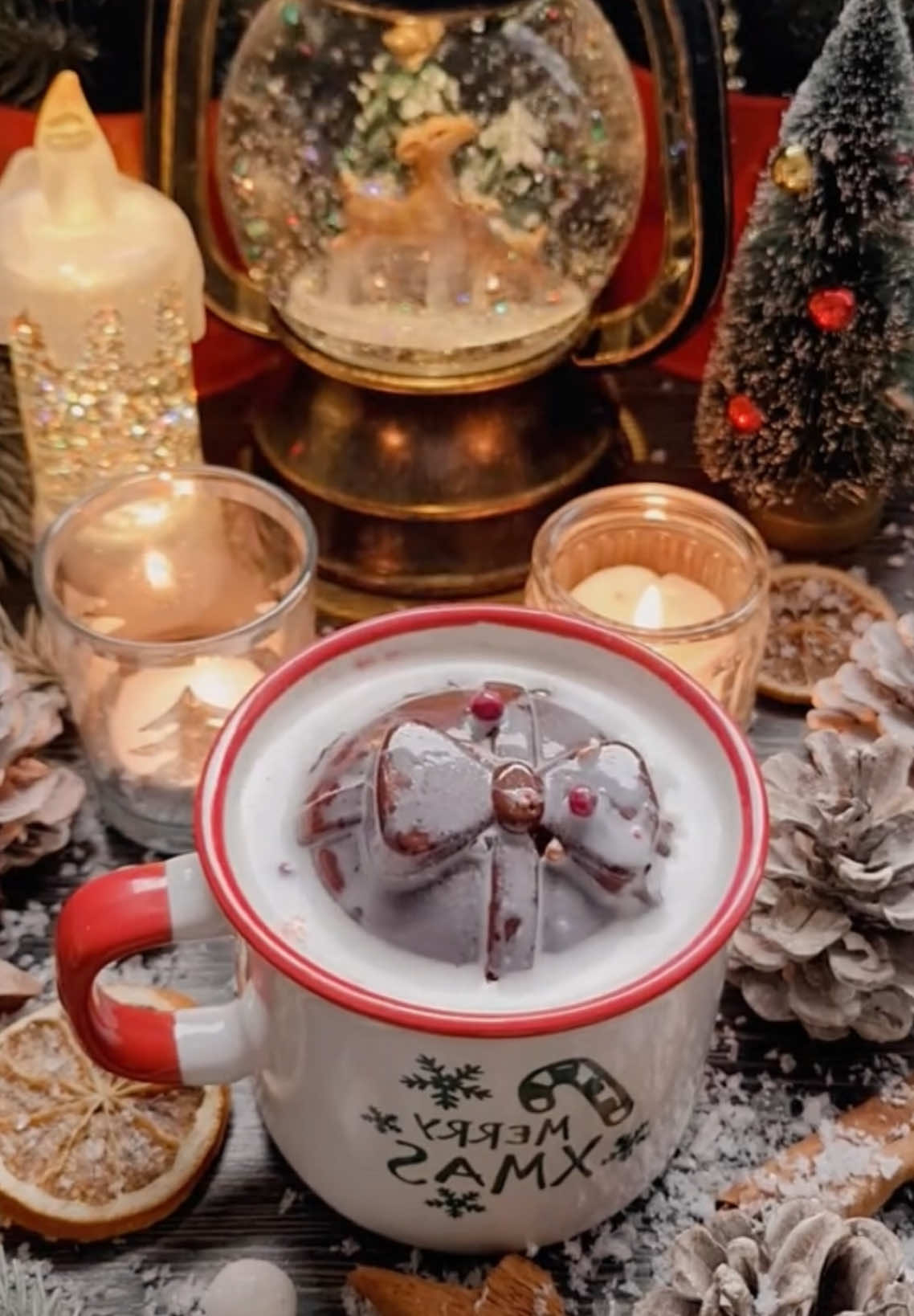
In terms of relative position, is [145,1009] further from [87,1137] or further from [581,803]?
[581,803]

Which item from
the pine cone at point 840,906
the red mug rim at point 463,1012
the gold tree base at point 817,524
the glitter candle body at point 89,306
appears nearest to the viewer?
the red mug rim at point 463,1012

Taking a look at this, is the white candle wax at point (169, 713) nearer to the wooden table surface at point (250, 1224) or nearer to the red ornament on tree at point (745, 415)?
the wooden table surface at point (250, 1224)

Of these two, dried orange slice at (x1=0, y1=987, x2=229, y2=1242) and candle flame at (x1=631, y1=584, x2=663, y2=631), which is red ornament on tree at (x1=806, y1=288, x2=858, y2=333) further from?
dried orange slice at (x1=0, y1=987, x2=229, y2=1242)

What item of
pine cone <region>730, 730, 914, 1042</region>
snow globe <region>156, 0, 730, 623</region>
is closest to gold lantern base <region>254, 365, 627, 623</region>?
snow globe <region>156, 0, 730, 623</region>

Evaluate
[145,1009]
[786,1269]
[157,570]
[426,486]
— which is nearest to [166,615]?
[157,570]

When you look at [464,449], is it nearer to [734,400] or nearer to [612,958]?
[734,400]

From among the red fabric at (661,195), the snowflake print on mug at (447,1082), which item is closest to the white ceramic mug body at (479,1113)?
the snowflake print on mug at (447,1082)
